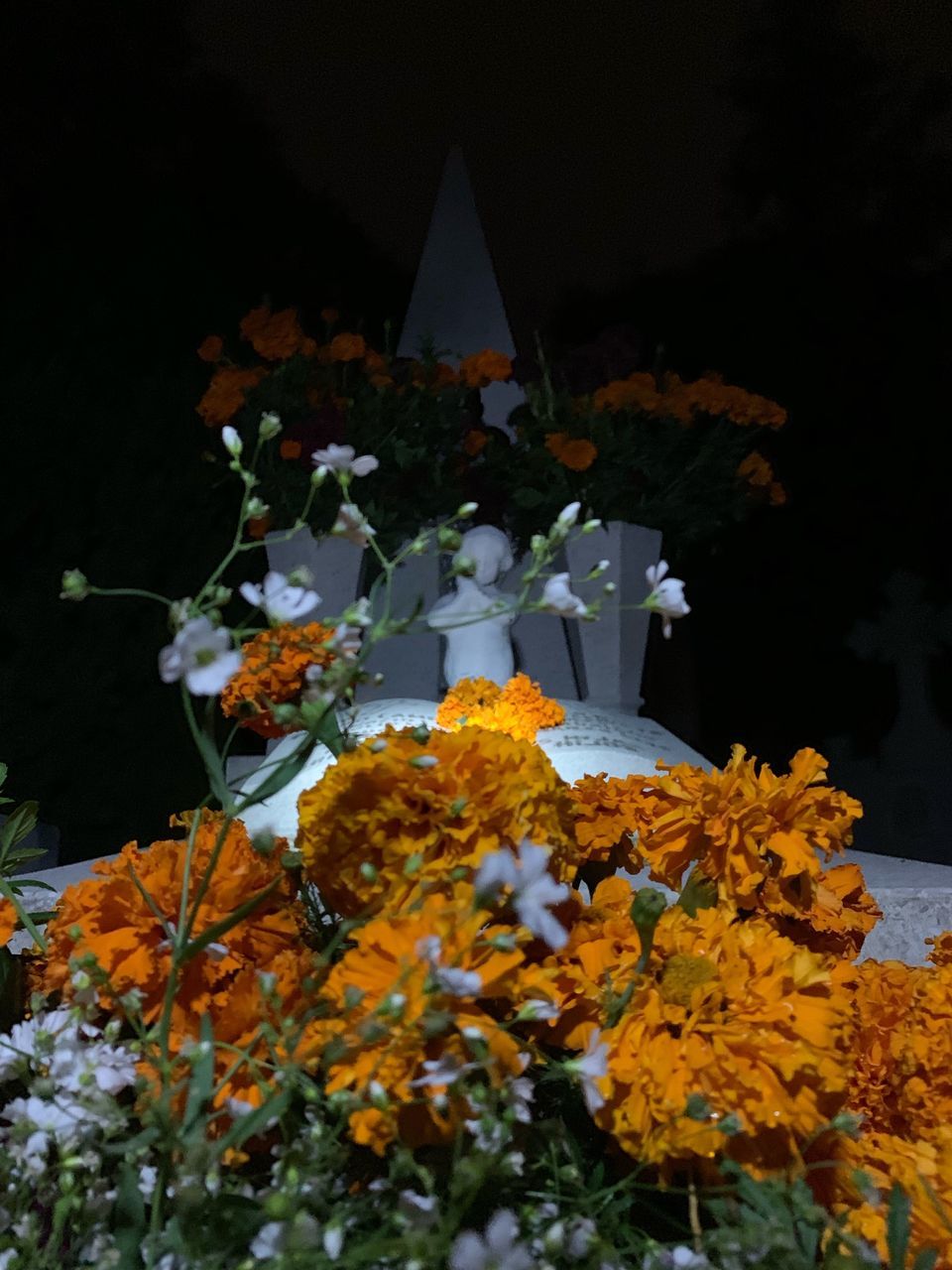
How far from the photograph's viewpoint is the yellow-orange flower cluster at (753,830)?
55cm

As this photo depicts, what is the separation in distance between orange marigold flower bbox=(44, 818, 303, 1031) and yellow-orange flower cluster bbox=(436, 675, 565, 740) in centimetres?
149

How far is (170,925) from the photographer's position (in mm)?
505

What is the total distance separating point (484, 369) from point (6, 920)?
8.01ft

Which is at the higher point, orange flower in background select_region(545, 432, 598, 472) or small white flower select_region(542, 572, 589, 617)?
orange flower in background select_region(545, 432, 598, 472)

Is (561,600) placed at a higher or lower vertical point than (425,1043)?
higher

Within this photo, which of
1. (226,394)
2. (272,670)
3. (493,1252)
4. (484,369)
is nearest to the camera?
(493,1252)

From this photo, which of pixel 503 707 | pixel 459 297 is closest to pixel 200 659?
Result: pixel 503 707

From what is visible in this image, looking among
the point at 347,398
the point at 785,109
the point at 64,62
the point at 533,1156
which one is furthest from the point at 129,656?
the point at 785,109

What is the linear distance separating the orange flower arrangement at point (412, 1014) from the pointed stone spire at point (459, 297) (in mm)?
2743

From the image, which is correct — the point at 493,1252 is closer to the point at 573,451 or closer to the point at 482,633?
the point at 482,633

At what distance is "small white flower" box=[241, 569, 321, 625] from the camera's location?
1.31ft

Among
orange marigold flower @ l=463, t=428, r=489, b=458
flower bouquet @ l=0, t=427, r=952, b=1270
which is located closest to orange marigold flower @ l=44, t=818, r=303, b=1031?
flower bouquet @ l=0, t=427, r=952, b=1270

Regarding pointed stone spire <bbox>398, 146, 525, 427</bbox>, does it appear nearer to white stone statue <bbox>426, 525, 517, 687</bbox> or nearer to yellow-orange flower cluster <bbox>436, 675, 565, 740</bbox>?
white stone statue <bbox>426, 525, 517, 687</bbox>

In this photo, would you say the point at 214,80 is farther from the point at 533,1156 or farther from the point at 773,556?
the point at 533,1156
